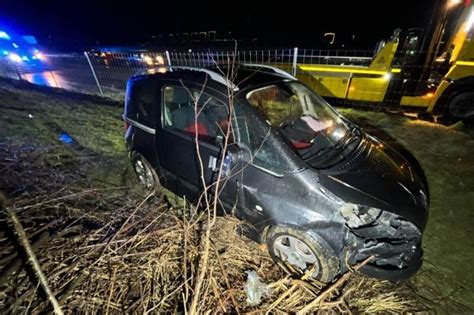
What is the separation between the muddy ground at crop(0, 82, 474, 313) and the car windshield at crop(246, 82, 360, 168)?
137 cm

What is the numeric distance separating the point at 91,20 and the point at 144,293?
3651cm

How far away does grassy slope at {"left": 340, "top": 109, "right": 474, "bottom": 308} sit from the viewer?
2.50 m

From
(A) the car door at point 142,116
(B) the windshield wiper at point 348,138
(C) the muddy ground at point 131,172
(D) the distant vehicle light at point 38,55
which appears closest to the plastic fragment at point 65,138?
(C) the muddy ground at point 131,172

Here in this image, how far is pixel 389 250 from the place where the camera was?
7.11ft

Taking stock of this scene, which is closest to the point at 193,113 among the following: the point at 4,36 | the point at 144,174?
the point at 144,174

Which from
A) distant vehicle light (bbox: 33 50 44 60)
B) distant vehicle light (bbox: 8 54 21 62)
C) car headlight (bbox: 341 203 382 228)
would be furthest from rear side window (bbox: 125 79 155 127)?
distant vehicle light (bbox: 8 54 21 62)

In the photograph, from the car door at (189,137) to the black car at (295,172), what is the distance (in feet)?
0.05

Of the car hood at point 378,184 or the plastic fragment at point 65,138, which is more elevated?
the car hood at point 378,184

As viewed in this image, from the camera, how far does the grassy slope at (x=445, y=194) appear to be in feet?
8.21

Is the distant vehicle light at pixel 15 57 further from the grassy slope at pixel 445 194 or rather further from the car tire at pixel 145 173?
the grassy slope at pixel 445 194

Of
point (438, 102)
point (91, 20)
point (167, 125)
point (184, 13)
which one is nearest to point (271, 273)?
point (167, 125)

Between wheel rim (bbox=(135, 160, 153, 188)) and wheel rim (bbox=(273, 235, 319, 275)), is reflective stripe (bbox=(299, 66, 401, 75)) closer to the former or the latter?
wheel rim (bbox=(135, 160, 153, 188))

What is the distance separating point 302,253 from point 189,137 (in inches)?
69.7

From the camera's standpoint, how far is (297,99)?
9.99ft
